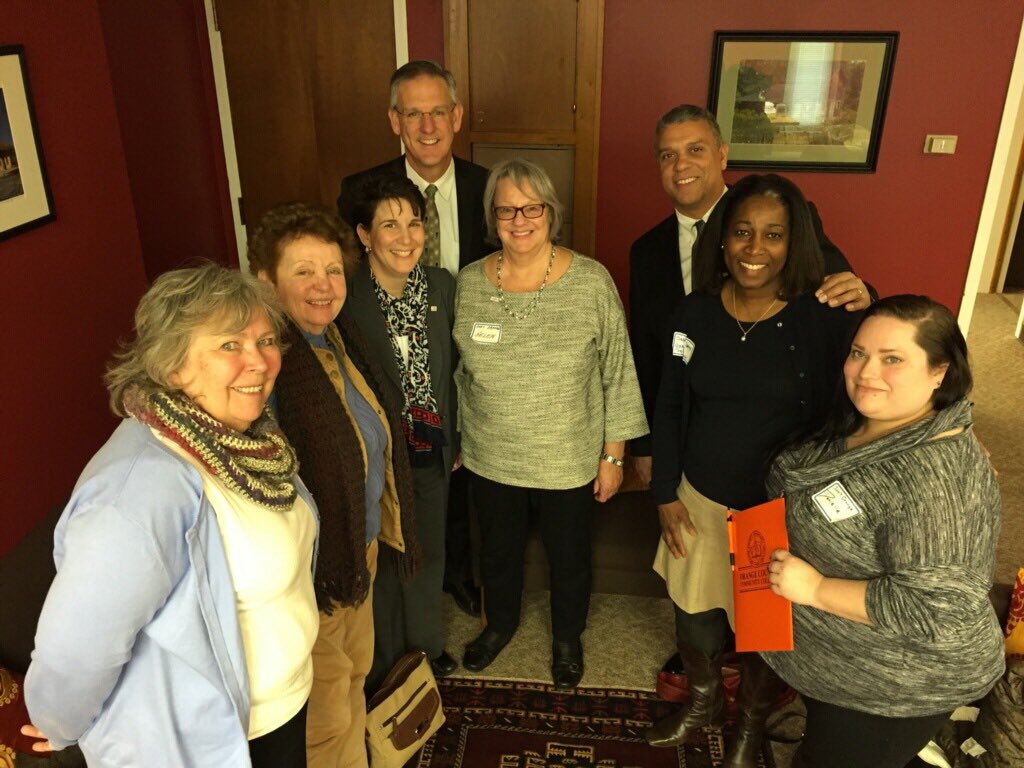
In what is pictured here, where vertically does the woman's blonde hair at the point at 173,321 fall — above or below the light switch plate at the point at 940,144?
below

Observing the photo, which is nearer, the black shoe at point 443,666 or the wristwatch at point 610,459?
the wristwatch at point 610,459

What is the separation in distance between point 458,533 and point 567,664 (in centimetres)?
63

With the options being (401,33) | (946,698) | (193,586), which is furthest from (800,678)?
(401,33)

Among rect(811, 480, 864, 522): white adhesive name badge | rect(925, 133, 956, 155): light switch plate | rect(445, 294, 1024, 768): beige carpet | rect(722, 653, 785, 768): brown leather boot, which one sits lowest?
rect(445, 294, 1024, 768): beige carpet

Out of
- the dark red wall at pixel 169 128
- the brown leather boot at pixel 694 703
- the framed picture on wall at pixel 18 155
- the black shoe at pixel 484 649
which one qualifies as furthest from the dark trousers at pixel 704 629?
the dark red wall at pixel 169 128

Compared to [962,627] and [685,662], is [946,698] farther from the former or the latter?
[685,662]

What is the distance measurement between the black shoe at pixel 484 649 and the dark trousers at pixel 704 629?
737 mm

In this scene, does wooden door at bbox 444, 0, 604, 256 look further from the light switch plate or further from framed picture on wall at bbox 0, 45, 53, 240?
framed picture on wall at bbox 0, 45, 53, 240

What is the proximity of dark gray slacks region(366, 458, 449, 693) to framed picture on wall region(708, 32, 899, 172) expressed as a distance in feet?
9.60

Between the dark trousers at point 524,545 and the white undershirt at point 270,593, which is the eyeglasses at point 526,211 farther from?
the white undershirt at point 270,593

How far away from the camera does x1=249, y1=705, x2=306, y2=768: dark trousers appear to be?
1.61m

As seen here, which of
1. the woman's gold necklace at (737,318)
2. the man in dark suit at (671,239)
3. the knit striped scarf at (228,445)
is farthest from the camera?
the man in dark suit at (671,239)

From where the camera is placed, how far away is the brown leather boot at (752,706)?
2207mm

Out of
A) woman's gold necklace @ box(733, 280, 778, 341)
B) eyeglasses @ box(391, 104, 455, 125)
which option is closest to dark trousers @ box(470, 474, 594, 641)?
woman's gold necklace @ box(733, 280, 778, 341)
